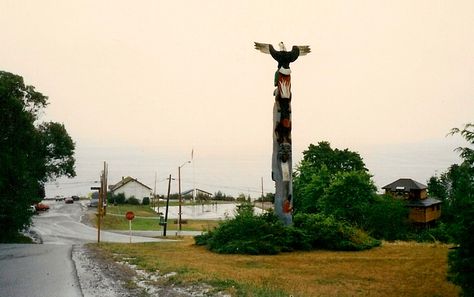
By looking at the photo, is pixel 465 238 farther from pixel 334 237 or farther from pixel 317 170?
pixel 317 170

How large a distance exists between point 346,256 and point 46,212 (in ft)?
209

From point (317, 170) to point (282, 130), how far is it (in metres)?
27.9

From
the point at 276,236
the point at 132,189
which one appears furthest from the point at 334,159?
the point at 132,189

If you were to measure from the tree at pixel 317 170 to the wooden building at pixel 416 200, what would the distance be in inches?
240

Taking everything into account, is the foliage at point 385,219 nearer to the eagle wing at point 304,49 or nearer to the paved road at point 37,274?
the eagle wing at point 304,49

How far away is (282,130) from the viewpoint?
3036cm

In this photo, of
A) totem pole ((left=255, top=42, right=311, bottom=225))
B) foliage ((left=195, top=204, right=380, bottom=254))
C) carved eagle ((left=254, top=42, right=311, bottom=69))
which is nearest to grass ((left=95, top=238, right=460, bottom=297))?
foliage ((left=195, top=204, right=380, bottom=254))

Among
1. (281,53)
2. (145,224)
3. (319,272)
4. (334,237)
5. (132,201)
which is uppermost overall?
(281,53)

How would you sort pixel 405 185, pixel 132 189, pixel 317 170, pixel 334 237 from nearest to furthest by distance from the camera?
1. pixel 334 237
2. pixel 317 170
3. pixel 405 185
4. pixel 132 189

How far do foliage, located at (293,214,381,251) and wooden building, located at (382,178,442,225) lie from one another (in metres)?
33.1

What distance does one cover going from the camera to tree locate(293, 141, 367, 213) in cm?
5222

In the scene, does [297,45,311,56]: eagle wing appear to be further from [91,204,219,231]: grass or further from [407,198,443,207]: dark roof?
[407,198,443,207]: dark roof

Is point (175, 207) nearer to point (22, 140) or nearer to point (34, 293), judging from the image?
point (22, 140)

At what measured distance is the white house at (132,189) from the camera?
102 m
